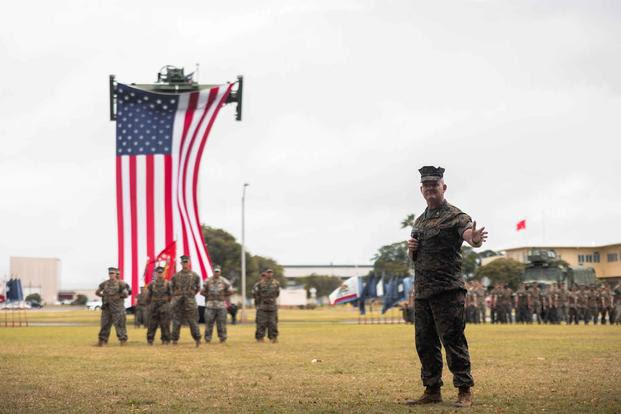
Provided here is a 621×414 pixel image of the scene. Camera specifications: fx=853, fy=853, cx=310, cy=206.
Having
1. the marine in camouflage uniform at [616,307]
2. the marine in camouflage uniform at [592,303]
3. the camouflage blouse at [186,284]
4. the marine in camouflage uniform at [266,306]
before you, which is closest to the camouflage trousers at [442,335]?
the camouflage blouse at [186,284]

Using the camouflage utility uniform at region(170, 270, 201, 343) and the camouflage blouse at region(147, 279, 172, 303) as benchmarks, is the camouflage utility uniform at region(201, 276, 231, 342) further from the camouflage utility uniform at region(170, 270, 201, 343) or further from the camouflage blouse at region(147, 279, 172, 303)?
the camouflage blouse at region(147, 279, 172, 303)

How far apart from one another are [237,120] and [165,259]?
14.0m

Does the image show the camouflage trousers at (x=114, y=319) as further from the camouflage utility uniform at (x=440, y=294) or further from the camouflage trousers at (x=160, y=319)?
the camouflage utility uniform at (x=440, y=294)

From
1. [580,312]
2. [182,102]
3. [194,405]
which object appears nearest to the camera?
[194,405]

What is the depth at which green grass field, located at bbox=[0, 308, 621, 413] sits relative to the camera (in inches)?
332

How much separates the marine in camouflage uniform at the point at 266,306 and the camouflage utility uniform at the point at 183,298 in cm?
192

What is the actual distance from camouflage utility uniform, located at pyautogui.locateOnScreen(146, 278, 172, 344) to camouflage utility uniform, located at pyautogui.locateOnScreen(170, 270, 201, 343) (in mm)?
240

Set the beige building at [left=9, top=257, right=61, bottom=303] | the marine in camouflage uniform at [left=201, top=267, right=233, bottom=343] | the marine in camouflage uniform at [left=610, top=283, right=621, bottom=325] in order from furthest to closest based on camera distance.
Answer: the beige building at [left=9, top=257, right=61, bottom=303] → the marine in camouflage uniform at [left=610, top=283, right=621, bottom=325] → the marine in camouflage uniform at [left=201, top=267, right=233, bottom=343]

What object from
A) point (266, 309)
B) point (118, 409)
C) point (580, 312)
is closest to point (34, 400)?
point (118, 409)

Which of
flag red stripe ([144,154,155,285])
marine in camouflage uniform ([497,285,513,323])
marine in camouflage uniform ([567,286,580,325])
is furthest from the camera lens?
marine in camouflage uniform ([497,285,513,323])

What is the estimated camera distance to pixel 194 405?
8.52 meters

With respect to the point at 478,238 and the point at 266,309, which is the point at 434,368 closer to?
the point at 478,238

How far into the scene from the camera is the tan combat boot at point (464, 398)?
8.19 metres

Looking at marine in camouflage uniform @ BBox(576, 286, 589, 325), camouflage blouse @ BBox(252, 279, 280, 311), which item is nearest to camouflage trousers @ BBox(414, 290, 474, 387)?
camouflage blouse @ BBox(252, 279, 280, 311)
